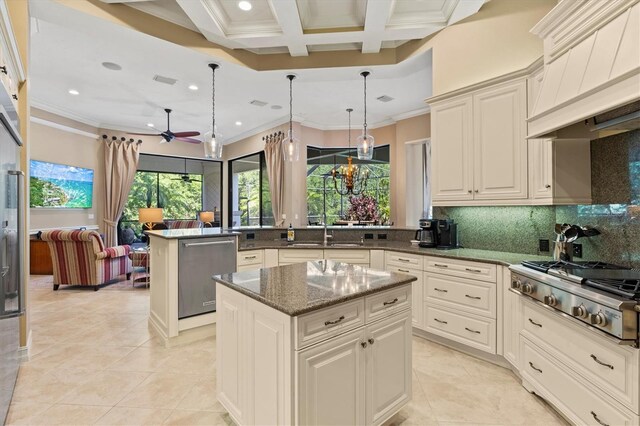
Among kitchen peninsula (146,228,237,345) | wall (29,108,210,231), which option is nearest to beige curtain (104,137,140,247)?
wall (29,108,210,231)

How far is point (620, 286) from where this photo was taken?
162 centimetres

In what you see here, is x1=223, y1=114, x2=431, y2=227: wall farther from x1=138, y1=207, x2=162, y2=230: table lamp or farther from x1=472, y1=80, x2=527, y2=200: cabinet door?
x1=472, y1=80, x2=527, y2=200: cabinet door

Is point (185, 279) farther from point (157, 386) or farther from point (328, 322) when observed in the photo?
point (328, 322)

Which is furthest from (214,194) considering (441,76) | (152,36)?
(441,76)

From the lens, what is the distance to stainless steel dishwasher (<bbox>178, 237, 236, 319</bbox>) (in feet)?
10.3

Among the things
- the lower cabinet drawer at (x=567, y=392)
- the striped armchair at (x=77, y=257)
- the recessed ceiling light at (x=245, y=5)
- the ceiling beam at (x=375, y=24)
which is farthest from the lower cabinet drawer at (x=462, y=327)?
the striped armchair at (x=77, y=257)

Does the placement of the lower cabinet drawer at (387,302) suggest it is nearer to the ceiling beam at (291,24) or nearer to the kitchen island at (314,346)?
the kitchen island at (314,346)

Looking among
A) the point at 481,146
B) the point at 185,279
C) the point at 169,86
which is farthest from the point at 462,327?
the point at 169,86


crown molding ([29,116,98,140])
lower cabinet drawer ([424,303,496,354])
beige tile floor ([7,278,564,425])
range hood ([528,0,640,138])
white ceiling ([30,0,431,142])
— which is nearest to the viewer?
range hood ([528,0,640,138])

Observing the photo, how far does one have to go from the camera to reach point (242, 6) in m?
3.15

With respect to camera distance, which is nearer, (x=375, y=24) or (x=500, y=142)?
(x=500, y=142)

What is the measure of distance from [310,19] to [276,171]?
12.5 feet

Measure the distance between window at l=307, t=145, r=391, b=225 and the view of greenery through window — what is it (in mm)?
3726

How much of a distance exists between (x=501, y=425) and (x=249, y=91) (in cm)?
521
